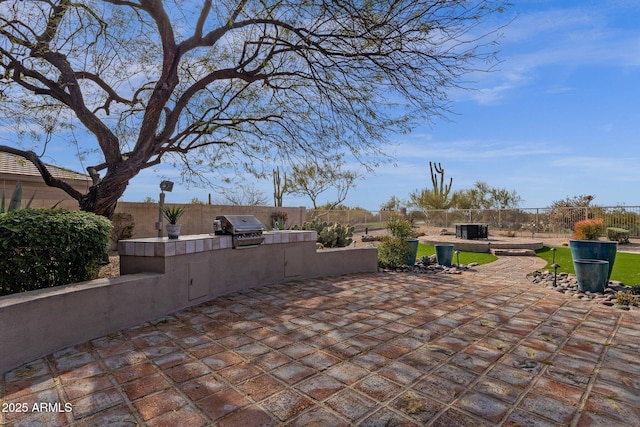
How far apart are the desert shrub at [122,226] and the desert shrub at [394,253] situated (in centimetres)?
727

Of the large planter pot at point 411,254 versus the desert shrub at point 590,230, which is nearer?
the large planter pot at point 411,254

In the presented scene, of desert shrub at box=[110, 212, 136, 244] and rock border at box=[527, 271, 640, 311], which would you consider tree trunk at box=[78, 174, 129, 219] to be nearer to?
Answer: desert shrub at box=[110, 212, 136, 244]

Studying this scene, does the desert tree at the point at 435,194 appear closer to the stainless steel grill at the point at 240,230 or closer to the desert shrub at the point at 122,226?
the desert shrub at the point at 122,226

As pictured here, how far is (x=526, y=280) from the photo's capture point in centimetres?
658

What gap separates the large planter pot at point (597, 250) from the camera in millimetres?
5777

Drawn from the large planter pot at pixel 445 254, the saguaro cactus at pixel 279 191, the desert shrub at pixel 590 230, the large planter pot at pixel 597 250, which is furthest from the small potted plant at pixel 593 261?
the saguaro cactus at pixel 279 191

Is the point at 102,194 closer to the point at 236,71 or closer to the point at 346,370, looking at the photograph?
the point at 236,71

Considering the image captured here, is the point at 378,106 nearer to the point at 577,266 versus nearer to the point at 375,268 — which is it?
the point at 375,268

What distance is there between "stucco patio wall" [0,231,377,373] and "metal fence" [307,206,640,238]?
30.0ft

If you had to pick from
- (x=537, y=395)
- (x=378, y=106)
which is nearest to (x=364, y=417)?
(x=537, y=395)

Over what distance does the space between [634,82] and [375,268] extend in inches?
216

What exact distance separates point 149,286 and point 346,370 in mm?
2331

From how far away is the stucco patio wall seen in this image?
2.62 metres

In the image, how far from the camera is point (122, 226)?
32.8ft
